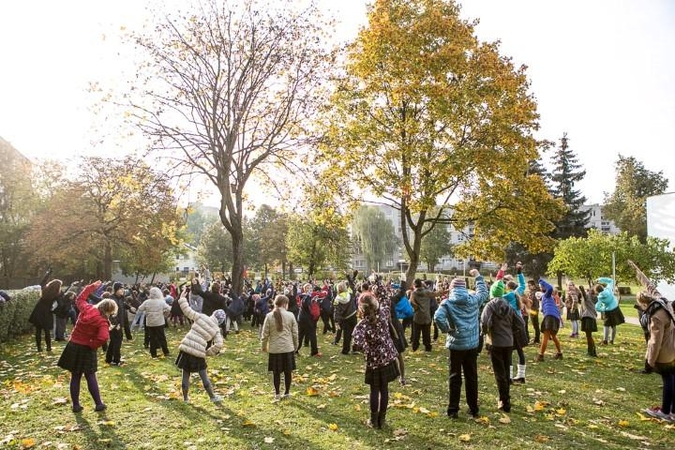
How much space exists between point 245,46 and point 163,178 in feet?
20.9

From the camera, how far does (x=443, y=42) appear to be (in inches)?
711

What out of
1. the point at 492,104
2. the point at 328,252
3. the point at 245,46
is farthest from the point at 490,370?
the point at 328,252

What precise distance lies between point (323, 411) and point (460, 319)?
2.56 m

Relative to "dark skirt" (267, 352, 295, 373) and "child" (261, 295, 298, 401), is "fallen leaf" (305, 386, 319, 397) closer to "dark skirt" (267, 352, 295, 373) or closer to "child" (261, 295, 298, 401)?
"child" (261, 295, 298, 401)

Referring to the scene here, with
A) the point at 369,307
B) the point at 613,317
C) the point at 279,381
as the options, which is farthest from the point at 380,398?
the point at 613,317

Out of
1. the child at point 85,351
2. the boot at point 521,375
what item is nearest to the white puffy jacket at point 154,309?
the child at point 85,351

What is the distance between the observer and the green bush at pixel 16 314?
1500 centimetres

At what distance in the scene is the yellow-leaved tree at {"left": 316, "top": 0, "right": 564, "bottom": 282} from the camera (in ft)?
57.2

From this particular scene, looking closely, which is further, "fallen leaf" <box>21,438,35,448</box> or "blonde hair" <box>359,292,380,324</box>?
"blonde hair" <box>359,292,380,324</box>

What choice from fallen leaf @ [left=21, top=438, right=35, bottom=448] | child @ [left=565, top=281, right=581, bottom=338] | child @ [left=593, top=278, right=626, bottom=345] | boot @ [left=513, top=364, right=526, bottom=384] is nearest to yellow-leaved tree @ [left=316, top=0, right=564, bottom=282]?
child @ [left=565, top=281, right=581, bottom=338]

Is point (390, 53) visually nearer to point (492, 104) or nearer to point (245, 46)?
point (492, 104)

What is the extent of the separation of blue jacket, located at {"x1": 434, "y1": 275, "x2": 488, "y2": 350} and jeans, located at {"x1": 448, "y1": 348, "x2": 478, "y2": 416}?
0.14 metres

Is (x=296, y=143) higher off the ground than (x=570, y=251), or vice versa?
(x=296, y=143)

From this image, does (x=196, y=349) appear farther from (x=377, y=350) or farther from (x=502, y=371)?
(x=502, y=371)
